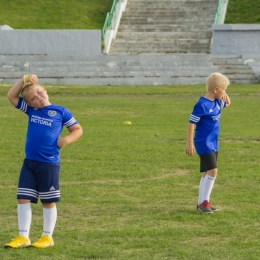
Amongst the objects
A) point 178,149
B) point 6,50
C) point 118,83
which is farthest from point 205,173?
point 6,50

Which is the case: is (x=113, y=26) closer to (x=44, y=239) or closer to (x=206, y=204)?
(x=206, y=204)

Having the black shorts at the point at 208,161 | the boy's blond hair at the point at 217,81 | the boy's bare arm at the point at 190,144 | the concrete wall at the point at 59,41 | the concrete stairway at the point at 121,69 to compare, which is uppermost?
the concrete wall at the point at 59,41

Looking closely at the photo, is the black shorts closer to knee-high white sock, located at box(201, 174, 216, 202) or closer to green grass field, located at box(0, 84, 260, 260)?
knee-high white sock, located at box(201, 174, 216, 202)

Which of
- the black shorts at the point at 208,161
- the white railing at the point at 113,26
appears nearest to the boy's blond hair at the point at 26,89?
the black shorts at the point at 208,161

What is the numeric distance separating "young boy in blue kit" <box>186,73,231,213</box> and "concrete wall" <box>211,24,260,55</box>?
81.8 feet

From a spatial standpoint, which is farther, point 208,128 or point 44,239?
point 208,128

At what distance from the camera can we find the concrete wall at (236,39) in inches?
1298

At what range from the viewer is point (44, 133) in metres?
6.88

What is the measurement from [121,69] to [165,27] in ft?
25.0

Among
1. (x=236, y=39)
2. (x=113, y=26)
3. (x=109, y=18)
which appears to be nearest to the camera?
(x=236, y=39)

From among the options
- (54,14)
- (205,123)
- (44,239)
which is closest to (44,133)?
(44,239)

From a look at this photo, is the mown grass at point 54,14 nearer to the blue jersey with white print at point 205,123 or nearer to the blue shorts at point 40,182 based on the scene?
the blue jersey with white print at point 205,123

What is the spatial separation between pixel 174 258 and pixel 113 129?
9.49 metres

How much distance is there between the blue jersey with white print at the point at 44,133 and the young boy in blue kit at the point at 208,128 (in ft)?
6.08
